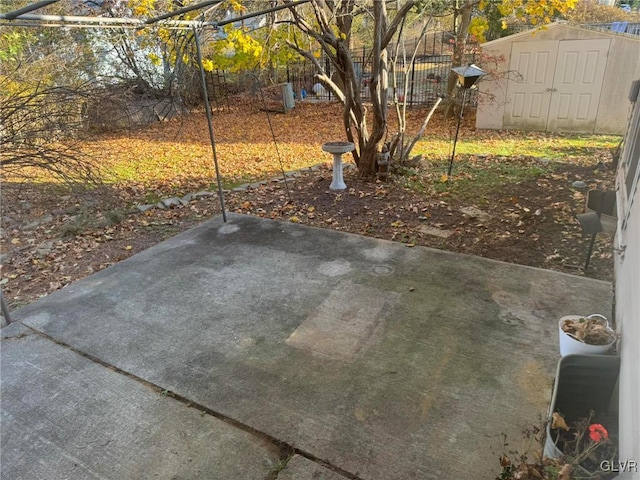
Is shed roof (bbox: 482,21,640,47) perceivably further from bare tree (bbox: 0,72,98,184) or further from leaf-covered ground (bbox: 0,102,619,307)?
bare tree (bbox: 0,72,98,184)

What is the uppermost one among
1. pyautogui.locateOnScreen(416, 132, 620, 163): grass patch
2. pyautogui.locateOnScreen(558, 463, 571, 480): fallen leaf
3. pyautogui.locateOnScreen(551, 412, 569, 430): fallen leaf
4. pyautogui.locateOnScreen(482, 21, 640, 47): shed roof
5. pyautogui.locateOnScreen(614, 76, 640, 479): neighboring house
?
pyautogui.locateOnScreen(482, 21, 640, 47): shed roof

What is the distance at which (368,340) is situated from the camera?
2.89 metres

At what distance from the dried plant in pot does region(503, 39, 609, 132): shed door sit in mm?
8127

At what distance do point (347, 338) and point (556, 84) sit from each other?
861 centimetres

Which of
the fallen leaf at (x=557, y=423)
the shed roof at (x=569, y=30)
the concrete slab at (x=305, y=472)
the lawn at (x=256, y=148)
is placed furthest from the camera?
the shed roof at (x=569, y=30)

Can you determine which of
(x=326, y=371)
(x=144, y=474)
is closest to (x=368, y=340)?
(x=326, y=371)

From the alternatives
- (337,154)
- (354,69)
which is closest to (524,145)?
(354,69)

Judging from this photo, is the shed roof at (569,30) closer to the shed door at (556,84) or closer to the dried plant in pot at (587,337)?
the shed door at (556,84)

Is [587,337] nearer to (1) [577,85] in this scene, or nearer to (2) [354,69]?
(2) [354,69]

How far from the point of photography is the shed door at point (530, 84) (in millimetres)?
8719

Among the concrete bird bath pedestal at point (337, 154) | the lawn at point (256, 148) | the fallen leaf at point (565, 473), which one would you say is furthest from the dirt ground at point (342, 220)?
the fallen leaf at point (565, 473)

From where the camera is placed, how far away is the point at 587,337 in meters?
2.28

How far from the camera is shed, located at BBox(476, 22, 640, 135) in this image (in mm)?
8211

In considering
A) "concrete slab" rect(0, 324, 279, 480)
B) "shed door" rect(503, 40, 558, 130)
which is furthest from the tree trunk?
"concrete slab" rect(0, 324, 279, 480)
